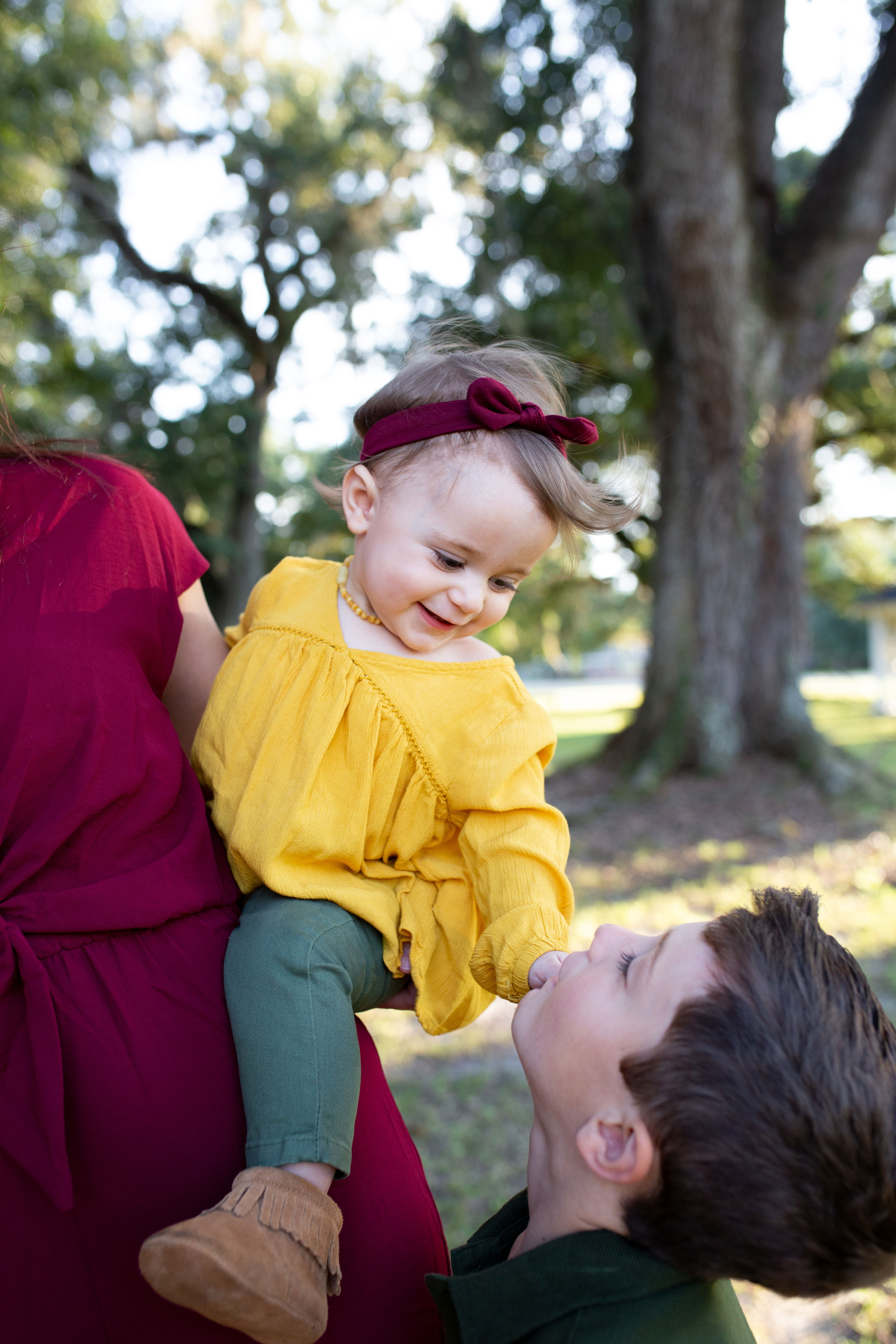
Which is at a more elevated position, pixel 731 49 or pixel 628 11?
pixel 628 11

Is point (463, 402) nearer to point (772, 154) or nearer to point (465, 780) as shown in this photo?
→ point (465, 780)

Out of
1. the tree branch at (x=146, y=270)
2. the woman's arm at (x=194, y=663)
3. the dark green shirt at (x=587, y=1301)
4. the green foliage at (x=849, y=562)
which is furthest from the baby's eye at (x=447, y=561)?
the green foliage at (x=849, y=562)

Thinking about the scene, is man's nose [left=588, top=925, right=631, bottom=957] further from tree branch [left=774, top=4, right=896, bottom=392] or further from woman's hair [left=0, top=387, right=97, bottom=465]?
tree branch [left=774, top=4, right=896, bottom=392]

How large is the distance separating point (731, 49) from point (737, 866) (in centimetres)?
651

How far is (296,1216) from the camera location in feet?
3.70

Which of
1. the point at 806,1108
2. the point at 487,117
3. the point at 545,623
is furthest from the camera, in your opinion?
the point at 545,623

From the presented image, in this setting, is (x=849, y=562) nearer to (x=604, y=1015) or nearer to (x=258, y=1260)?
(x=604, y=1015)

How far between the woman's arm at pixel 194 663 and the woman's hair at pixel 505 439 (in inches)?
14.9

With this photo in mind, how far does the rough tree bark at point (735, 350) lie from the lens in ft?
24.8

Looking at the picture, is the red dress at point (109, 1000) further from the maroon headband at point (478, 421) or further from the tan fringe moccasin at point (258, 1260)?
the maroon headband at point (478, 421)

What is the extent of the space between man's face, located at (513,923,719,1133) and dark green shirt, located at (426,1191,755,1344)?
15cm

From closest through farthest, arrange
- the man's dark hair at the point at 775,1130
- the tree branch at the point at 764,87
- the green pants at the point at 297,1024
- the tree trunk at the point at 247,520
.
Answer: the man's dark hair at the point at 775,1130 → the green pants at the point at 297,1024 → the tree branch at the point at 764,87 → the tree trunk at the point at 247,520

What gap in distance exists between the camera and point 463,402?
162 centimetres

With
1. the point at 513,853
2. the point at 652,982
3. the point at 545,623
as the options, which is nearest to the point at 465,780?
the point at 513,853
